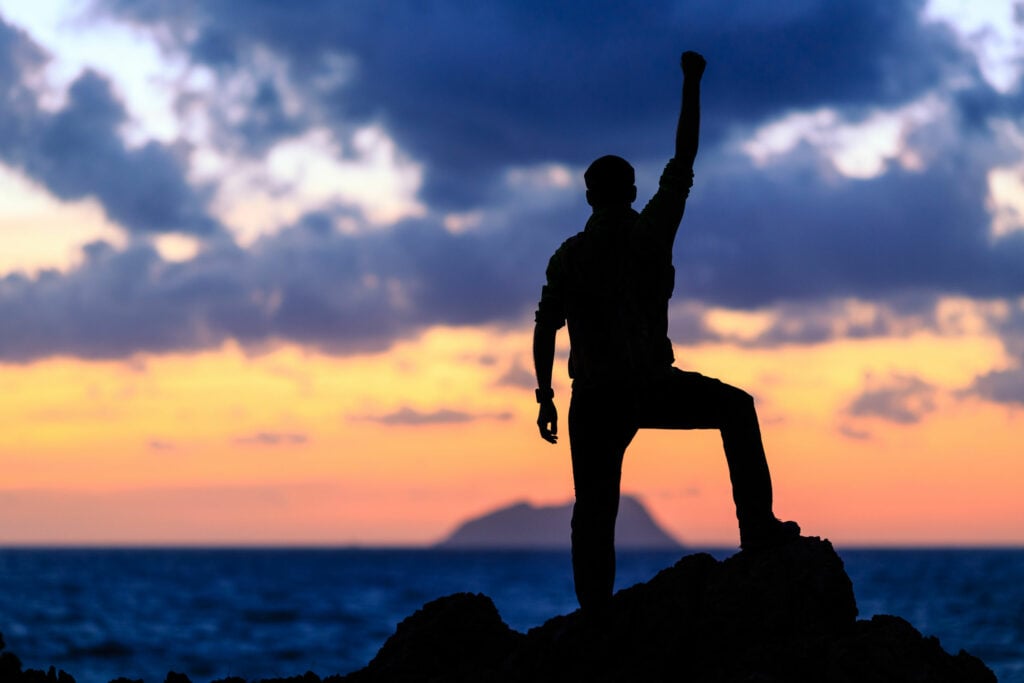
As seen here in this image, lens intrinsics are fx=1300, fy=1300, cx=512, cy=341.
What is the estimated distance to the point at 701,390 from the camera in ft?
25.4

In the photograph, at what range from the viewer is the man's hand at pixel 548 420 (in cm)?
793

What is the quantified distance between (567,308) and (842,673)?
263cm

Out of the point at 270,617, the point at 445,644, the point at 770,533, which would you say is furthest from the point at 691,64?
the point at 270,617

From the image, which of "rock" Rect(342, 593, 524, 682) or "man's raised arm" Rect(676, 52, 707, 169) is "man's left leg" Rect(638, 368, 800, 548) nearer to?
"man's raised arm" Rect(676, 52, 707, 169)

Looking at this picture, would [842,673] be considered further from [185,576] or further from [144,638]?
[185,576]

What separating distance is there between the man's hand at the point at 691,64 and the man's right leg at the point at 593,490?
2047 mm

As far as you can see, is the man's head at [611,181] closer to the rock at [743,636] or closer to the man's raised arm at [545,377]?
the man's raised arm at [545,377]

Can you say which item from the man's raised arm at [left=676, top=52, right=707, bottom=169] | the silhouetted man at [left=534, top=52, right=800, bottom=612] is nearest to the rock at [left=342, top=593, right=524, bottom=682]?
the silhouetted man at [left=534, top=52, right=800, bottom=612]

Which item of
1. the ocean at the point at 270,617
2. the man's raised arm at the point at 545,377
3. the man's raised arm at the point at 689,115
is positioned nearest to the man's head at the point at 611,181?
the man's raised arm at the point at 689,115

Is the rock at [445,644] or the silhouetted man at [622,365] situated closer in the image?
the silhouetted man at [622,365]

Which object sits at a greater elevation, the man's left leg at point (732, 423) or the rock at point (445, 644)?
the man's left leg at point (732, 423)

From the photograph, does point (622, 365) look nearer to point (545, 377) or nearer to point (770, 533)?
point (545, 377)

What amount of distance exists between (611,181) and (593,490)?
1885 mm

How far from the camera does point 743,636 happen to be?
7648mm
